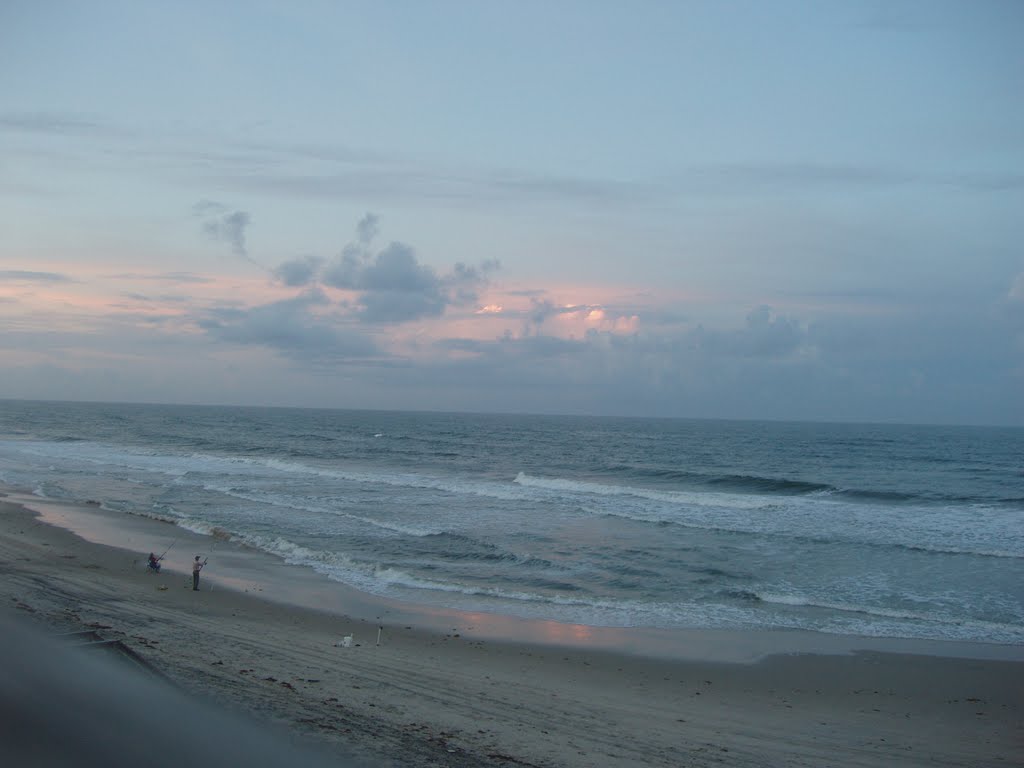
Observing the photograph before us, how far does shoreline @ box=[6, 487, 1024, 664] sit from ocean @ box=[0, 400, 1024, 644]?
532 millimetres

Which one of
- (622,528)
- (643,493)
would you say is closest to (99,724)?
(622,528)

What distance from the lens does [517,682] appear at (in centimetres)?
1179

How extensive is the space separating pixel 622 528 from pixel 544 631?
12093 millimetres

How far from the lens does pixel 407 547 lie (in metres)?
22.4

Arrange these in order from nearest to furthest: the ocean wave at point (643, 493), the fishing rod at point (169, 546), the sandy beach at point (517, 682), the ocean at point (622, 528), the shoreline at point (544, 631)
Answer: the sandy beach at point (517, 682)
the shoreline at point (544, 631)
the ocean at point (622, 528)
the fishing rod at point (169, 546)
the ocean wave at point (643, 493)

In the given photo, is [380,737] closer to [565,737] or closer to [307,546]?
[565,737]

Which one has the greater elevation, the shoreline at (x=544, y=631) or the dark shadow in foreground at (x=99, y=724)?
the dark shadow in foreground at (x=99, y=724)

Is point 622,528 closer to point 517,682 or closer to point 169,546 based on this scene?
point 169,546

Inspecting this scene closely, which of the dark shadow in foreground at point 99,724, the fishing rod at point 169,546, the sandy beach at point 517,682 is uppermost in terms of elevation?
the dark shadow in foreground at point 99,724

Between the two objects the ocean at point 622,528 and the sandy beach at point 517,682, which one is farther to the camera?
the ocean at point 622,528

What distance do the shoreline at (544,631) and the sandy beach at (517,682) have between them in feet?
0.24

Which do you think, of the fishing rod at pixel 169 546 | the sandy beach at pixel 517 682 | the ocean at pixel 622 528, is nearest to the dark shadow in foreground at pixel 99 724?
the sandy beach at pixel 517 682

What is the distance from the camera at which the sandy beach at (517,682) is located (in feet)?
28.6

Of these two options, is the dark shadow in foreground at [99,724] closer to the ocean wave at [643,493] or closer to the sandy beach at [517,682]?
the sandy beach at [517,682]
